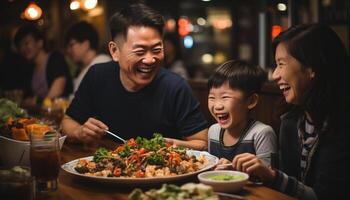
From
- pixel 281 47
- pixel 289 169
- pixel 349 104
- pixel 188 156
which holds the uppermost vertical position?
pixel 281 47

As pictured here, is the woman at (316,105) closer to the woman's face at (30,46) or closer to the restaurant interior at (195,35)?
the restaurant interior at (195,35)

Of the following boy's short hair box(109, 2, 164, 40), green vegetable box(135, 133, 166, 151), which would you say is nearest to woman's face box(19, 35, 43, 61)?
boy's short hair box(109, 2, 164, 40)

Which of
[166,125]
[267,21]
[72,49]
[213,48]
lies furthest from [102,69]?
[213,48]

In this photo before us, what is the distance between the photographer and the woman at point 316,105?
1.89 m

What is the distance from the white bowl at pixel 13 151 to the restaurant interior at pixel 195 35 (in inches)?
1.3

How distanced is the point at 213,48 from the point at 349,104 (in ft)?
40.0

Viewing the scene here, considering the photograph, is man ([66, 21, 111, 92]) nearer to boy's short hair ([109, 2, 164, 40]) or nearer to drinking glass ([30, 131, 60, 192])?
boy's short hair ([109, 2, 164, 40])

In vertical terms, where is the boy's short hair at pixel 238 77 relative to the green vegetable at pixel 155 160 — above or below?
above

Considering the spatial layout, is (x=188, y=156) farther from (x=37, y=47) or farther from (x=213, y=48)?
(x=213, y=48)

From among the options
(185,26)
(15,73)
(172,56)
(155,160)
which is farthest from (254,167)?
(185,26)

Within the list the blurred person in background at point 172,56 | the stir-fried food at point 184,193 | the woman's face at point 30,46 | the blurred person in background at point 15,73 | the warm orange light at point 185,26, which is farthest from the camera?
the warm orange light at point 185,26

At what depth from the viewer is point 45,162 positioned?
1868 mm

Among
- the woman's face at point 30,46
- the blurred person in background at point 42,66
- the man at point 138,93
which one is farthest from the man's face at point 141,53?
the woman's face at point 30,46

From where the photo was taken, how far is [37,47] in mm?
5902
